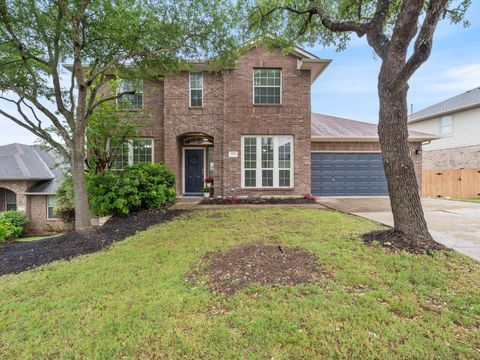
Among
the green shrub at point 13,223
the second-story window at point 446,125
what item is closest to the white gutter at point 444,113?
the second-story window at point 446,125

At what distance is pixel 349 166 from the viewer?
12562mm

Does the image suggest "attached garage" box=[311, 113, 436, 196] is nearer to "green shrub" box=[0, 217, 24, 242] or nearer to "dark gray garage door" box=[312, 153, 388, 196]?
"dark gray garage door" box=[312, 153, 388, 196]

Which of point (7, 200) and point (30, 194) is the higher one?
point (30, 194)

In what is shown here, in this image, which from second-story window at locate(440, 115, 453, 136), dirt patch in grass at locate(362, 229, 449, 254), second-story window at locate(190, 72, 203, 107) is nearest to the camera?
dirt patch in grass at locate(362, 229, 449, 254)

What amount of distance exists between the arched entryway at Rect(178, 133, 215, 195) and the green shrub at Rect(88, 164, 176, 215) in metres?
3.17

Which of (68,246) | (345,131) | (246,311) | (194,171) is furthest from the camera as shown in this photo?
(345,131)

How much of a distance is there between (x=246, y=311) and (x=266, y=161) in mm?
8776

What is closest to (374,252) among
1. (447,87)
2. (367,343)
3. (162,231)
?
(367,343)

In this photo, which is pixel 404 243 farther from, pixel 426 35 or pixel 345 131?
pixel 345 131

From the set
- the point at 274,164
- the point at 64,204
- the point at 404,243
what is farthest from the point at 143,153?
the point at 404,243

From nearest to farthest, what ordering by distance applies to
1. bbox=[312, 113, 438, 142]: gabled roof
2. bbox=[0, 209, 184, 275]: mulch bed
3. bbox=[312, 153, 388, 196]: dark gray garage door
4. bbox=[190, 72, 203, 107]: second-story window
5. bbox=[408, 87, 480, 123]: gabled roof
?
bbox=[0, 209, 184, 275]: mulch bed → bbox=[190, 72, 203, 107]: second-story window → bbox=[312, 113, 438, 142]: gabled roof → bbox=[312, 153, 388, 196]: dark gray garage door → bbox=[408, 87, 480, 123]: gabled roof

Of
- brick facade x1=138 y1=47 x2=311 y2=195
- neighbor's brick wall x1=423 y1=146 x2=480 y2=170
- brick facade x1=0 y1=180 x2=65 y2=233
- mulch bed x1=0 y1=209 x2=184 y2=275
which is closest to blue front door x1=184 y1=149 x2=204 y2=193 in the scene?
brick facade x1=138 y1=47 x2=311 y2=195

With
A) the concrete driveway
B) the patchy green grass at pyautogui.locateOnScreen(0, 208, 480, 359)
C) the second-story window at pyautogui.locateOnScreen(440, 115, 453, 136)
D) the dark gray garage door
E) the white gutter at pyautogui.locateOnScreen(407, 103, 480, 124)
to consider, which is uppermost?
the white gutter at pyautogui.locateOnScreen(407, 103, 480, 124)

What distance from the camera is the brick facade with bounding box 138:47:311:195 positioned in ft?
36.1
